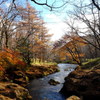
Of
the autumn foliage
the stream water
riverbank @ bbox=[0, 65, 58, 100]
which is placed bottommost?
the stream water

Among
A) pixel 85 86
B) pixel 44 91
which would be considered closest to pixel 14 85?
pixel 44 91

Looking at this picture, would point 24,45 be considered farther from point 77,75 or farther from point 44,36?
point 77,75

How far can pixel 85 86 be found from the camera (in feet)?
25.6

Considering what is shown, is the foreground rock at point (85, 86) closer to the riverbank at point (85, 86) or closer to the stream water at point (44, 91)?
the riverbank at point (85, 86)

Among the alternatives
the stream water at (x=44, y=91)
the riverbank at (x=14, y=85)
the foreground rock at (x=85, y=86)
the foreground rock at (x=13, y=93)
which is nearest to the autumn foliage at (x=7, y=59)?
the riverbank at (x=14, y=85)

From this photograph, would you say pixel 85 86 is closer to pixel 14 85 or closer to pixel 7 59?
pixel 14 85

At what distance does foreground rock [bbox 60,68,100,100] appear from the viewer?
284 inches

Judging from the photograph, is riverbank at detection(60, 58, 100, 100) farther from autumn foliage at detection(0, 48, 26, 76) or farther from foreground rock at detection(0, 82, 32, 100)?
autumn foliage at detection(0, 48, 26, 76)

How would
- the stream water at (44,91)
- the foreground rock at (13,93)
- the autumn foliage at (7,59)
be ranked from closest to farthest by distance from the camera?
the foreground rock at (13,93), the stream water at (44,91), the autumn foliage at (7,59)

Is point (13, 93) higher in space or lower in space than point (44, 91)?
higher

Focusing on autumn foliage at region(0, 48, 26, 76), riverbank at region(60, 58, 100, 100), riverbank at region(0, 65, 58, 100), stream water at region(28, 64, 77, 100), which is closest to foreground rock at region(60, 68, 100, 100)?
riverbank at region(60, 58, 100, 100)

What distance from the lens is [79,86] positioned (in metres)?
8.06

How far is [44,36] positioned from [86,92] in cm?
1914

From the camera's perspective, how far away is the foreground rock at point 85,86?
722 cm
